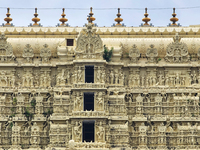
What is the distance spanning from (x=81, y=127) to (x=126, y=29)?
12383 mm

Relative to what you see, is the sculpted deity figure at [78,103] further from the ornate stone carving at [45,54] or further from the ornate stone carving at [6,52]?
the ornate stone carving at [6,52]

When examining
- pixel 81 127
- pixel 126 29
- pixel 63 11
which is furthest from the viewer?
pixel 63 11

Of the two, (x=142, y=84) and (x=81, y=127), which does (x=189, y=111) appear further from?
(x=81, y=127)

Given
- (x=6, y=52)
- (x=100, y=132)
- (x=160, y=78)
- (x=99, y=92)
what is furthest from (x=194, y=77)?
(x=6, y=52)

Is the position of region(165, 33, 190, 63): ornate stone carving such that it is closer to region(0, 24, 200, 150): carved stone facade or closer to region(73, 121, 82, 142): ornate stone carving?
region(0, 24, 200, 150): carved stone facade

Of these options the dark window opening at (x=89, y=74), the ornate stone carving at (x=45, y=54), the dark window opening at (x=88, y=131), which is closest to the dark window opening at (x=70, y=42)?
the ornate stone carving at (x=45, y=54)

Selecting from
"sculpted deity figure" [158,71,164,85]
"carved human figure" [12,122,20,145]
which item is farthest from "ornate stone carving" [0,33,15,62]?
"sculpted deity figure" [158,71,164,85]

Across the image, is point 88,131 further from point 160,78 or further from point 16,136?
point 160,78

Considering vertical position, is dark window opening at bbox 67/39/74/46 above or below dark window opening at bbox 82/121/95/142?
above

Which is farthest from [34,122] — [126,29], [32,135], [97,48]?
[126,29]

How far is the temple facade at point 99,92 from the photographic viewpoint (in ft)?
204

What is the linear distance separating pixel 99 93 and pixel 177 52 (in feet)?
28.8

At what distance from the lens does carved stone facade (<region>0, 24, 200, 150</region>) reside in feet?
204

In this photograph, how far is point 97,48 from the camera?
63.6 m
